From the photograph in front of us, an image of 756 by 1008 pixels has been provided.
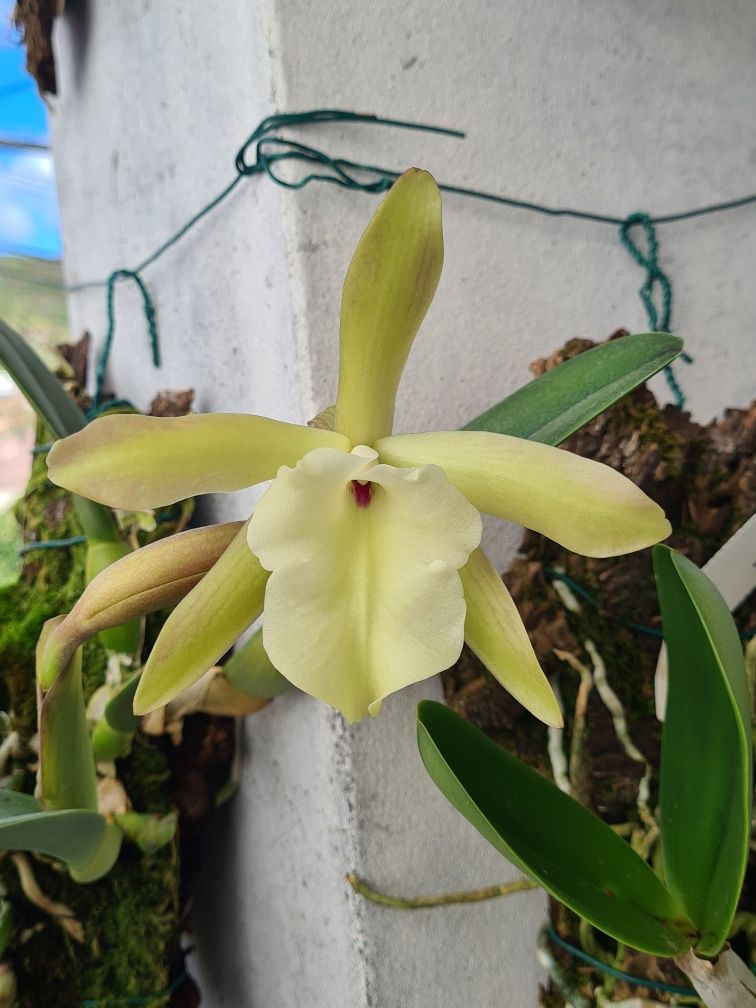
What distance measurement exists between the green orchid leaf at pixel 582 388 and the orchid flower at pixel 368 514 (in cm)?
11

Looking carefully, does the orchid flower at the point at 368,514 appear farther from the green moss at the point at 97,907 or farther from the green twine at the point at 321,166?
the green moss at the point at 97,907

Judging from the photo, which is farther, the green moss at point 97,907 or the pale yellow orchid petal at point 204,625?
the green moss at point 97,907

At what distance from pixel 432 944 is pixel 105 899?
1.36 ft

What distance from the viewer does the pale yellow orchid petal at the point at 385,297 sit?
44 cm

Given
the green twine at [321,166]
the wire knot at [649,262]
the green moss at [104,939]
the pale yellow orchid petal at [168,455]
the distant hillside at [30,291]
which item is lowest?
the green moss at [104,939]

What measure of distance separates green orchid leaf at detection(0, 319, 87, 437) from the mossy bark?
53 centimetres

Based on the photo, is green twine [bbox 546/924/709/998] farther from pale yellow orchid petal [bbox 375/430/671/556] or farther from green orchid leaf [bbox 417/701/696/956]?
pale yellow orchid petal [bbox 375/430/671/556]

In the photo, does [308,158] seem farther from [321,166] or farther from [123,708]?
[123,708]

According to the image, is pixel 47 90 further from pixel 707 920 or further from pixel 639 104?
pixel 707 920

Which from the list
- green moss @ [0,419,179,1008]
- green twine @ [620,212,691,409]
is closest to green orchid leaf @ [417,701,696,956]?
green moss @ [0,419,179,1008]

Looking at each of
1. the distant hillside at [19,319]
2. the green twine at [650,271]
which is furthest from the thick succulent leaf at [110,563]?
the distant hillside at [19,319]

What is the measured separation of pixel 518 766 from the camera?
1.84ft

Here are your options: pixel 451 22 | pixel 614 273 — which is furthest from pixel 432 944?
pixel 451 22

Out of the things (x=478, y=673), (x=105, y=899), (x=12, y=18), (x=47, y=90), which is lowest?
(x=105, y=899)
